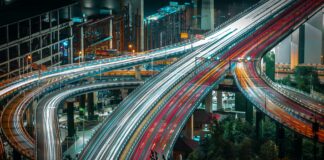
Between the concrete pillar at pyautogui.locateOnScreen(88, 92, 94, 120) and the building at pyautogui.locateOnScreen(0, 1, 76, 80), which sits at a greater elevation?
the building at pyautogui.locateOnScreen(0, 1, 76, 80)

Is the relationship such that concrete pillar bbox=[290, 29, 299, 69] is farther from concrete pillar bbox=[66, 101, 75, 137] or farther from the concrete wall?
concrete pillar bbox=[66, 101, 75, 137]

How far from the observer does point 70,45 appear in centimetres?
8725

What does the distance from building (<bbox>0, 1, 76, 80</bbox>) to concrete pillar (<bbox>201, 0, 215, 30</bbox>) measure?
3168 centimetres

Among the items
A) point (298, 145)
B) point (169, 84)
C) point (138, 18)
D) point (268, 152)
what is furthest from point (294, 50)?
point (138, 18)

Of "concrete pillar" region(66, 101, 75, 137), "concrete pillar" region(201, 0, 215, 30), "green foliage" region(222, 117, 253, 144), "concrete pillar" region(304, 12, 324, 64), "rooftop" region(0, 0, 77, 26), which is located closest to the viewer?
"green foliage" region(222, 117, 253, 144)

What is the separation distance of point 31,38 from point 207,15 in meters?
41.8

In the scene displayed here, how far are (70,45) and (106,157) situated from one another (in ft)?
170

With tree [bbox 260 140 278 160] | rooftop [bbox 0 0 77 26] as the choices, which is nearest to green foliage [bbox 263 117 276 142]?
tree [bbox 260 140 278 160]

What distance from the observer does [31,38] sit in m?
77.1

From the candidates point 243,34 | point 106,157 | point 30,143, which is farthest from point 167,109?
point 243,34

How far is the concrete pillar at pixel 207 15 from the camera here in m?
97.9

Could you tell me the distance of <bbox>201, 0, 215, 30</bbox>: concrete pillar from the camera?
97.9 meters

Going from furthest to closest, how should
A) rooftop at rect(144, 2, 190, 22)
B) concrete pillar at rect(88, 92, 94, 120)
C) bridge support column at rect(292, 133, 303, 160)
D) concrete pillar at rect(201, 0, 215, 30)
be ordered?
rooftop at rect(144, 2, 190, 22) → concrete pillar at rect(201, 0, 215, 30) → concrete pillar at rect(88, 92, 94, 120) → bridge support column at rect(292, 133, 303, 160)

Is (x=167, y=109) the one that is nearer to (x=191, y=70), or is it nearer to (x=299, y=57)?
(x=191, y=70)
